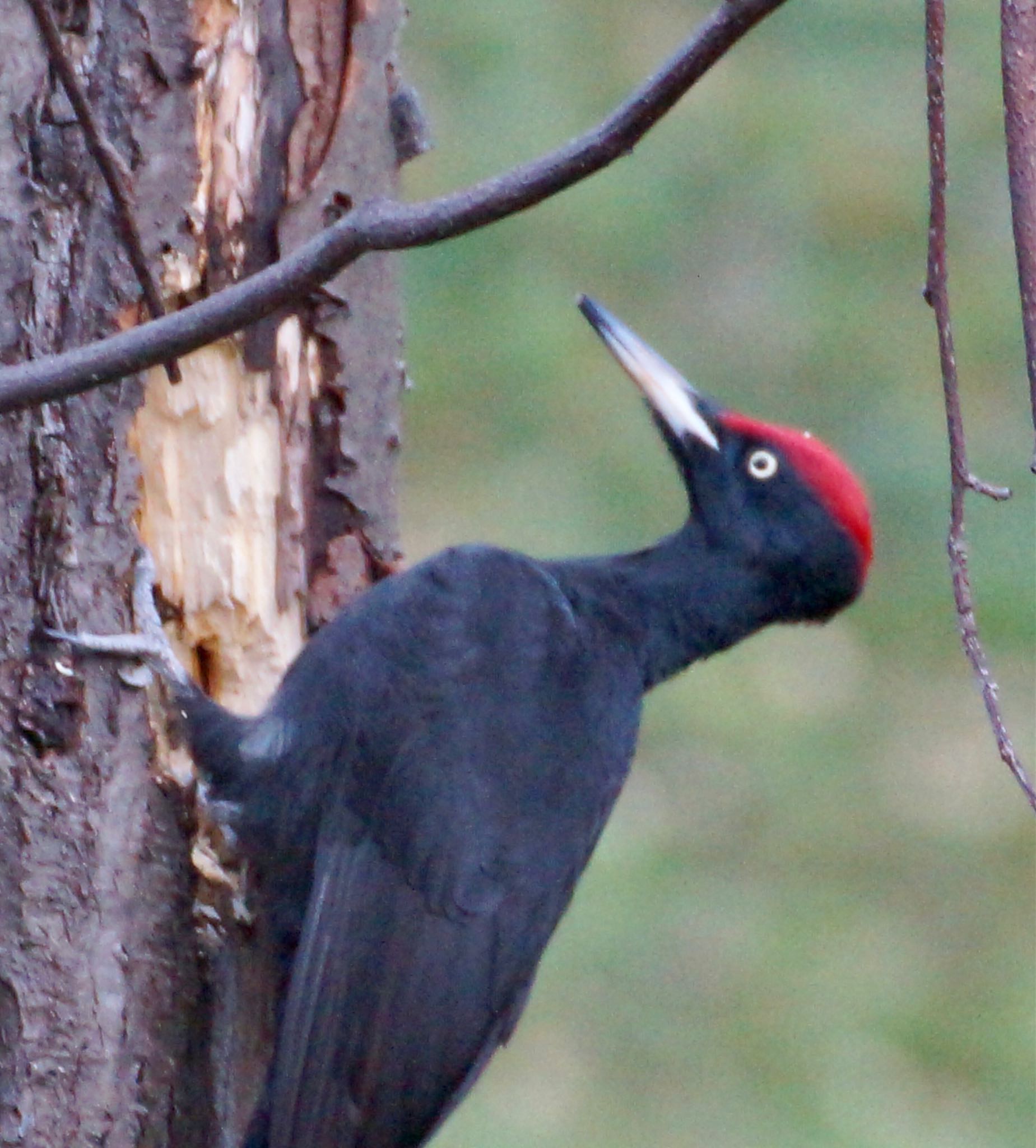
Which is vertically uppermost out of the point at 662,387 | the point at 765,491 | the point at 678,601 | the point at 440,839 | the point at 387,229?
the point at 387,229

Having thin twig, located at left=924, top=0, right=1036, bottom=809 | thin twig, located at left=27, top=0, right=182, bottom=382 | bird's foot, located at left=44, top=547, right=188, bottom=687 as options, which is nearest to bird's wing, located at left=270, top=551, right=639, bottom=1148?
bird's foot, located at left=44, top=547, right=188, bottom=687

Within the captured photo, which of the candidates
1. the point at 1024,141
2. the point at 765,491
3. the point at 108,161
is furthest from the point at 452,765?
the point at 1024,141

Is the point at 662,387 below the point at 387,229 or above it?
below

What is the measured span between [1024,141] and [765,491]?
1.60 metres

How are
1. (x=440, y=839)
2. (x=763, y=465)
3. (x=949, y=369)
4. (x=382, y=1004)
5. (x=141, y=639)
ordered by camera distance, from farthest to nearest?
(x=763, y=465)
(x=440, y=839)
(x=382, y=1004)
(x=141, y=639)
(x=949, y=369)

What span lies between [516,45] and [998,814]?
321 centimetres

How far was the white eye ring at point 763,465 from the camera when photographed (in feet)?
11.7

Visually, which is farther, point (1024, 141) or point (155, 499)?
point (155, 499)

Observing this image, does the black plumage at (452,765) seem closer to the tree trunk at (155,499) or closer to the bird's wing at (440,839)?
the bird's wing at (440,839)

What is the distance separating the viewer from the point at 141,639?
9.70 feet

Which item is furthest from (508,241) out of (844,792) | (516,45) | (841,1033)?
(841,1033)

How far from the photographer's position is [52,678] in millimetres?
2869

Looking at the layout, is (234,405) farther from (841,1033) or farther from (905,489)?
(905,489)

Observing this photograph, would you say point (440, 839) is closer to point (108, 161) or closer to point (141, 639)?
point (141, 639)
